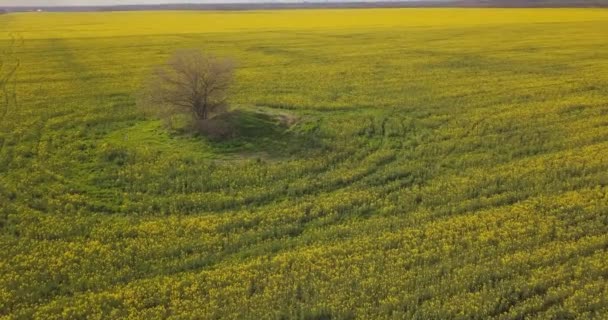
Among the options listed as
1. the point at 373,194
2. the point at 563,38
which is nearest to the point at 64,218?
the point at 373,194

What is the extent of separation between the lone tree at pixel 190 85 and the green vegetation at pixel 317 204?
119 centimetres

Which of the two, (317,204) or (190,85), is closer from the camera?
(317,204)

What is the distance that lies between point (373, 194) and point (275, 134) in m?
8.61

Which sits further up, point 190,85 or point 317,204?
point 190,85

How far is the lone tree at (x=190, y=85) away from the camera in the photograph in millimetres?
26422

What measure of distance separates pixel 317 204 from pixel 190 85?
1097 centimetres

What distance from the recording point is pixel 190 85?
86.5ft

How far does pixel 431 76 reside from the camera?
135ft

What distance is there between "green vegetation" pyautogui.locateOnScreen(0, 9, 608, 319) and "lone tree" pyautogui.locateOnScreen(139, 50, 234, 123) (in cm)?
119

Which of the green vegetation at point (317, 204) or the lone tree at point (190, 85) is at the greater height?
the lone tree at point (190, 85)

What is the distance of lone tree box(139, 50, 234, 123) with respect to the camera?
26422mm

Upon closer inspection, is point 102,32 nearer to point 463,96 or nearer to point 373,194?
point 463,96

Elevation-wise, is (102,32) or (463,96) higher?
(102,32)

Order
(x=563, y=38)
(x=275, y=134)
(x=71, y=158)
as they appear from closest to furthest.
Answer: (x=71, y=158) < (x=275, y=134) < (x=563, y=38)
